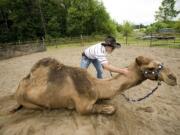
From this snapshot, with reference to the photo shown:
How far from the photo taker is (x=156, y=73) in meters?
2.94

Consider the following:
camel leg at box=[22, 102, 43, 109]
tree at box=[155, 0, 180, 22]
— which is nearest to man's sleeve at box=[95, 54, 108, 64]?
camel leg at box=[22, 102, 43, 109]

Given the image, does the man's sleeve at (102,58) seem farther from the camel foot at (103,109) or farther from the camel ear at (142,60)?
the camel foot at (103,109)

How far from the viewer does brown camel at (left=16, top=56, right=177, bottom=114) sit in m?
2.93

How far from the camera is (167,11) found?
37.5 m

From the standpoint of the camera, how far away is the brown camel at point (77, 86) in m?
2.93

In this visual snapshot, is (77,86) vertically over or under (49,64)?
under

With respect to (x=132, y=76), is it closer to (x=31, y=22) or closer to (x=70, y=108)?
(x=70, y=108)

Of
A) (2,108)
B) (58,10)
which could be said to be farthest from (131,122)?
(58,10)

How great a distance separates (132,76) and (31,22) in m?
30.7

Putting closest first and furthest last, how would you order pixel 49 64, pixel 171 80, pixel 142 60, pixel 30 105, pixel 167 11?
pixel 171 80
pixel 142 60
pixel 30 105
pixel 49 64
pixel 167 11

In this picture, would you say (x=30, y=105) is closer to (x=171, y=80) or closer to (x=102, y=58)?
(x=102, y=58)

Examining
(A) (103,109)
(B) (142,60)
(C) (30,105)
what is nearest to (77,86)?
(A) (103,109)

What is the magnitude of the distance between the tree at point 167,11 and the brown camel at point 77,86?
3780cm

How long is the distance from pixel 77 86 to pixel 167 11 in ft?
128
